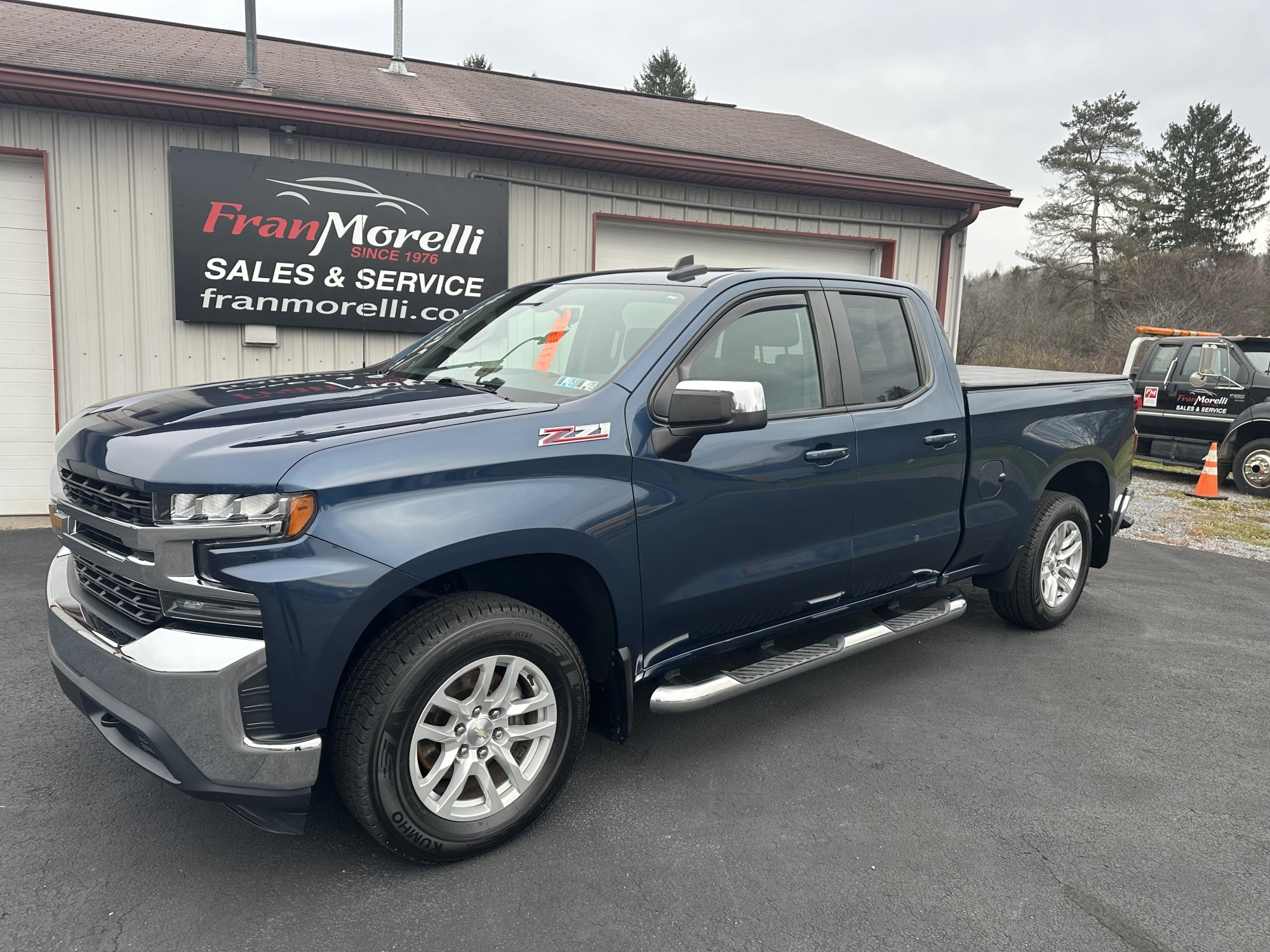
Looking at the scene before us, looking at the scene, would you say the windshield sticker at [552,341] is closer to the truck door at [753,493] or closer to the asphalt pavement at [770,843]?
the truck door at [753,493]

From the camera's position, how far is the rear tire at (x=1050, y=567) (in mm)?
5070

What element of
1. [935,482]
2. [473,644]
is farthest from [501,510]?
[935,482]

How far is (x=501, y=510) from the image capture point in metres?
2.77

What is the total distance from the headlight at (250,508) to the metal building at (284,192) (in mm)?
6209

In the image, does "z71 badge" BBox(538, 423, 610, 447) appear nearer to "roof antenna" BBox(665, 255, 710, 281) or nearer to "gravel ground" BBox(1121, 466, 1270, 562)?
"roof antenna" BBox(665, 255, 710, 281)

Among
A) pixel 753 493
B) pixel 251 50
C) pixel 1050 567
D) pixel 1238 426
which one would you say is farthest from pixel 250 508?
pixel 1238 426

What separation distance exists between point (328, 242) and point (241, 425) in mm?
6221

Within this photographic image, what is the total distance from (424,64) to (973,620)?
417 inches

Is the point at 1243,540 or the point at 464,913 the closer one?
the point at 464,913

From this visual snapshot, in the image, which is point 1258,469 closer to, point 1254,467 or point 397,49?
point 1254,467

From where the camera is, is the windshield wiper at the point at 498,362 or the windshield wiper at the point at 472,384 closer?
the windshield wiper at the point at 472,384

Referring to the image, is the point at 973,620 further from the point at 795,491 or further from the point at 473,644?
the point at 473,644

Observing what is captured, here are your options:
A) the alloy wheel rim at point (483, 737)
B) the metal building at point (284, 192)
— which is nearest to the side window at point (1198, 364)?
the metal building at point (284, 192)

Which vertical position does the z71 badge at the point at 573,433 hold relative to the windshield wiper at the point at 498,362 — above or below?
below
